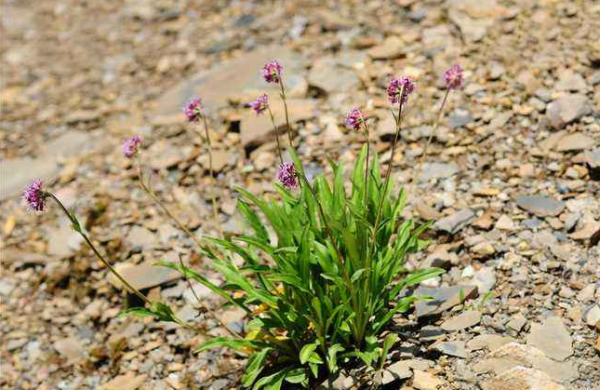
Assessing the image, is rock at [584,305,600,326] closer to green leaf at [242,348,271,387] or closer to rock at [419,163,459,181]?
rock at [419,163,459,181]

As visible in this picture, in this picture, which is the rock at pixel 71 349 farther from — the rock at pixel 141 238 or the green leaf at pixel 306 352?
the green leaf at pixel 306 352

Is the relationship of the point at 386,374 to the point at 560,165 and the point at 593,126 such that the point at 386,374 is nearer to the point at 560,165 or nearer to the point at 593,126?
the point at 560,165

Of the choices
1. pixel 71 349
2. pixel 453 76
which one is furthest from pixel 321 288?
pixel 71 349

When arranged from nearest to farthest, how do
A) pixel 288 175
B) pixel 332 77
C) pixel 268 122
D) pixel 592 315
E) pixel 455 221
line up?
pixel 288 175 < pixel 592 315 < pixel 455 221 < pixel 268 122 < pixel 332 77

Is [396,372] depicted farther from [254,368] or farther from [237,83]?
[237,83]

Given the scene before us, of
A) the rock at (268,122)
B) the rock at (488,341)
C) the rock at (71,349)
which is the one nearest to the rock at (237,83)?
the rock at (268,122)

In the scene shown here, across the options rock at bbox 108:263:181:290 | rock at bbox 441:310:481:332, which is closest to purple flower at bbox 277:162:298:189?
rock at bbox 441:310:481:332
